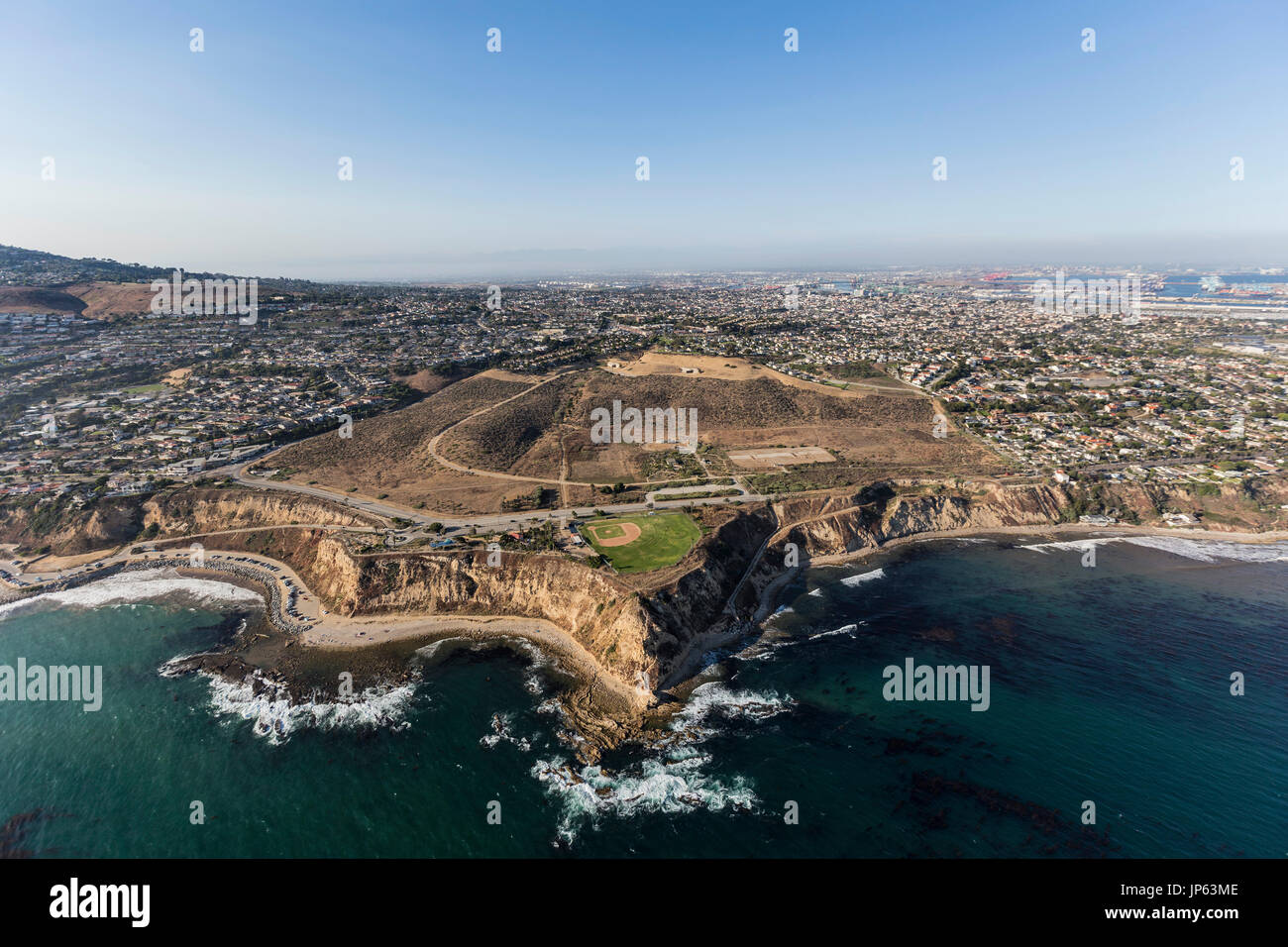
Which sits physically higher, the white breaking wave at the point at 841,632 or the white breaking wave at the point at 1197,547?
the white breaking wave at the point at 1197,547

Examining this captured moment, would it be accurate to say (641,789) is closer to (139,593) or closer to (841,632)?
(841,632)

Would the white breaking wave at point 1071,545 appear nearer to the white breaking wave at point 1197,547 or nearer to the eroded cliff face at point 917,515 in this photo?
the white breaking wave at point 1197,547

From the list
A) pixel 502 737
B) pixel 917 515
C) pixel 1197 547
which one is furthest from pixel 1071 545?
pixel 502 737

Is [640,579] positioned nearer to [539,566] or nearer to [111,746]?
[539,566]

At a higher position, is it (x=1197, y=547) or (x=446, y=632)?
(x=1197, y=547)

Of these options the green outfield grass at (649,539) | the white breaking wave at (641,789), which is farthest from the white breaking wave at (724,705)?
the green outfield grass at (649,539)
